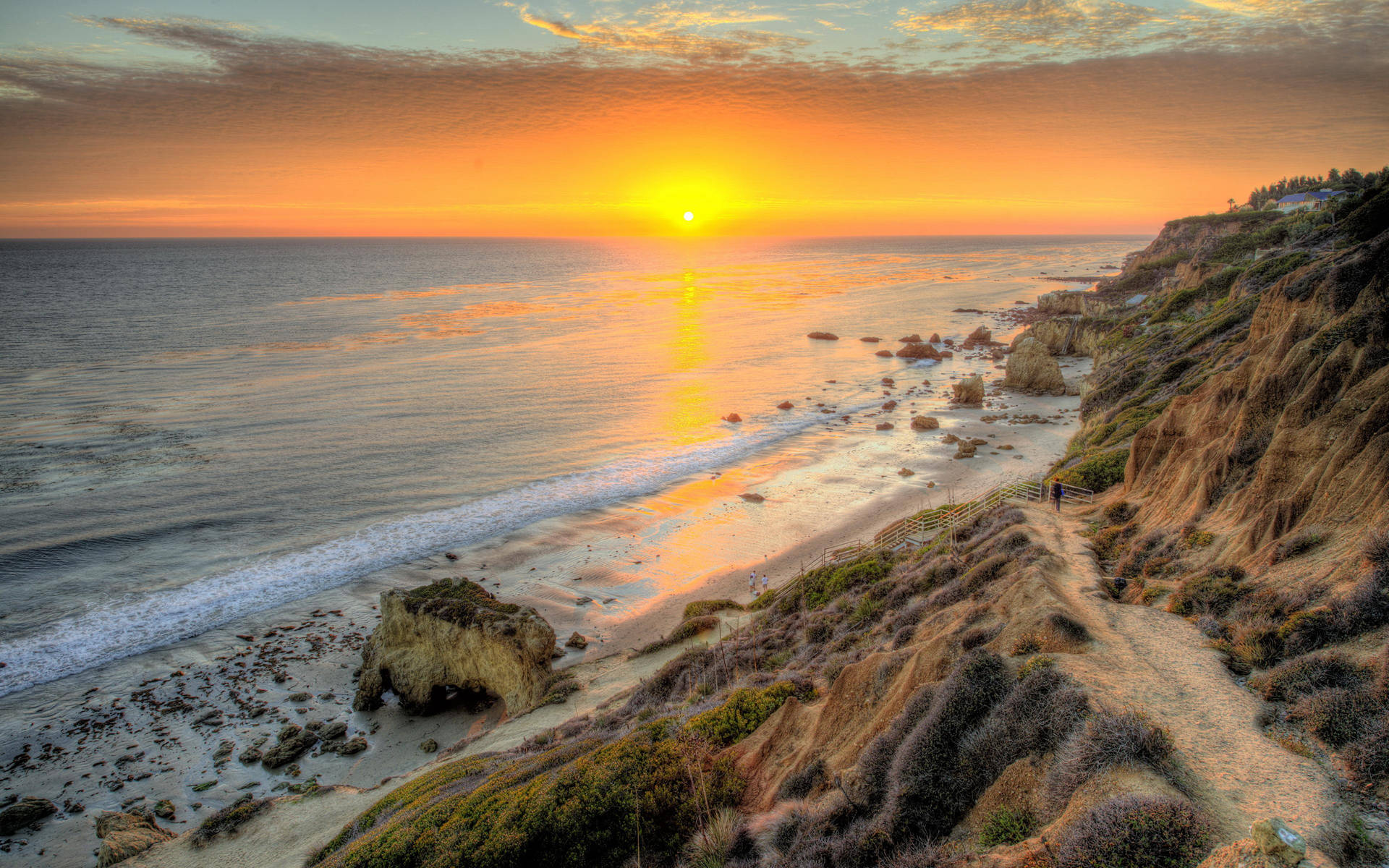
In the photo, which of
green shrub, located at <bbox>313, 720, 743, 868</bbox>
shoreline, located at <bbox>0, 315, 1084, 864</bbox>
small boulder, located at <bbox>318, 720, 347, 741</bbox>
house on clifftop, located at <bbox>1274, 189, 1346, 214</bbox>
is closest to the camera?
green shrub, located at <bbox>313, 720, 743, 868</bbox>

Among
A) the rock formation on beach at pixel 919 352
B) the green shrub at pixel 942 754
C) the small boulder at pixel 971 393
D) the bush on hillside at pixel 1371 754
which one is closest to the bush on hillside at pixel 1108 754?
the green shrub at pixel 942 754

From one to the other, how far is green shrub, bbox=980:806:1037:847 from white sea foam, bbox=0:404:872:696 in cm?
2730

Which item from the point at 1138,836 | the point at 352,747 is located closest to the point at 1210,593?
the point at 1138,836

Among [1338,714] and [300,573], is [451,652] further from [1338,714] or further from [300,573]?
[1338,714]

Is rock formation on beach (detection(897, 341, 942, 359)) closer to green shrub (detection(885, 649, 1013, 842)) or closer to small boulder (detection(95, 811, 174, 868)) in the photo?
green shrub (detection(885, 649, 1013, 842))

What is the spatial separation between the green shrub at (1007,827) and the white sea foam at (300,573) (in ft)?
89.6

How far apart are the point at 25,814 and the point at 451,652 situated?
10.9 m

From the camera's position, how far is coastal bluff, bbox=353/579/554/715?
67.4 ft

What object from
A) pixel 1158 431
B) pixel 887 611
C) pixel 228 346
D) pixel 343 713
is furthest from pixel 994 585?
pixel 228 346

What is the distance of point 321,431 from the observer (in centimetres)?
4406

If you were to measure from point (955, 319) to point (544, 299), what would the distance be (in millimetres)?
75296

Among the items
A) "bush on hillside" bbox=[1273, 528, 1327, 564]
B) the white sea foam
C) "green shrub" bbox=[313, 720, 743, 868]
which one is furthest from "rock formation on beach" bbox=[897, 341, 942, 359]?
"green shrub" bbox=[313, 720, 743, 868]

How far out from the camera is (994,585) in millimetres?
14609

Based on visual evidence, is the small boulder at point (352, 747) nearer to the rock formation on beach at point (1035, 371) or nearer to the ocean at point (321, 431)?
the ocean at point (321, 431)
